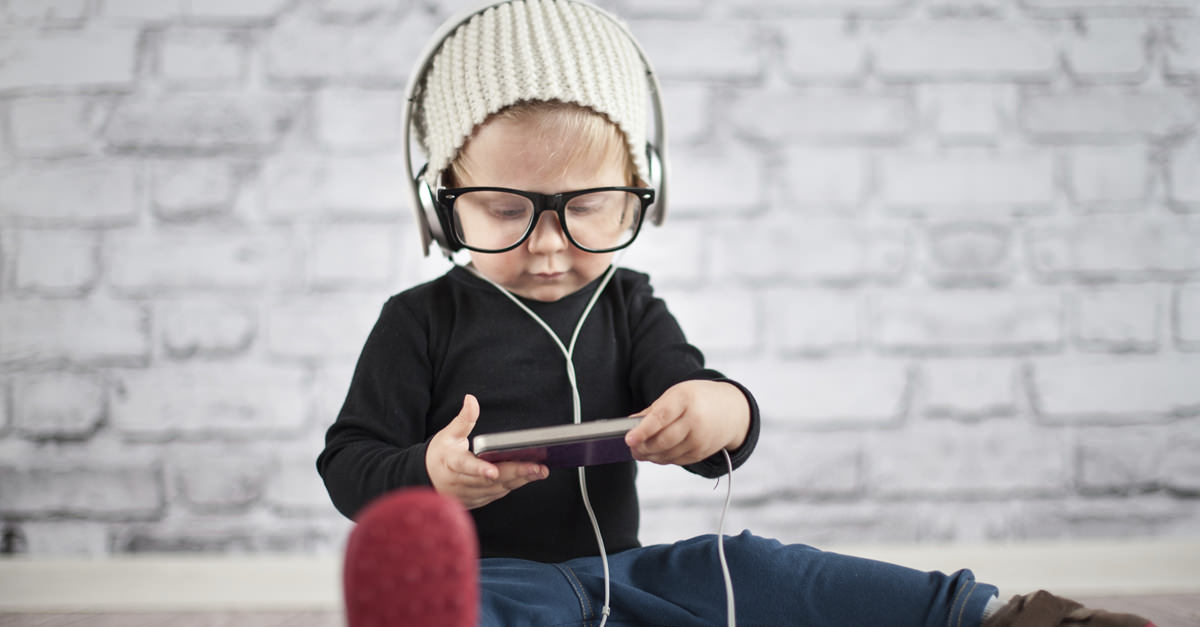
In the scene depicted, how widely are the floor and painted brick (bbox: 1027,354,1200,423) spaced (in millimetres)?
273

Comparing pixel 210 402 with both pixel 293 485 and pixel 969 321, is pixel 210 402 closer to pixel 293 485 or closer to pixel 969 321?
pixel 293 485

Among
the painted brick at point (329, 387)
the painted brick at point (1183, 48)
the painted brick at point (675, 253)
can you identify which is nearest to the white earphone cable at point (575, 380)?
the painted brick at point (675, 253)

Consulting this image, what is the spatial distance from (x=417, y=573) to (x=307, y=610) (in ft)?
2.65

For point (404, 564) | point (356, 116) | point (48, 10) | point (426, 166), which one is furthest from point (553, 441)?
point (48, 10)

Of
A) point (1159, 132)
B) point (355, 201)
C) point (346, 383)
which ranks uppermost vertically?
point (1159, 132)

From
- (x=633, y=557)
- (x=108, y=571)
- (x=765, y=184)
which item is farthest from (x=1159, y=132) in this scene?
(x=108, y=571)

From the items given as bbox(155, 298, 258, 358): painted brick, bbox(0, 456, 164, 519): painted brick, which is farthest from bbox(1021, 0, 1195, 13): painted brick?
bbox(0, 456, 164, 519): painted brick

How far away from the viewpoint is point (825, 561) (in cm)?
75

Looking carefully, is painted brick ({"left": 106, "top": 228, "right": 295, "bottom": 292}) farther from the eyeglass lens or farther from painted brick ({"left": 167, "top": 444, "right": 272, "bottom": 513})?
the eyeglass lens

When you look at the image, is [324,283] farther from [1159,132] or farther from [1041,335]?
[1159,132]

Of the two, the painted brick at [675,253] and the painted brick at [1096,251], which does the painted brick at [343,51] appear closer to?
the painted brick at [675,253]

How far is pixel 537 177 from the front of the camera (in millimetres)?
781

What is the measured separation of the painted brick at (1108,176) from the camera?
1.31 metres

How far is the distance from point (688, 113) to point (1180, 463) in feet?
2.98
